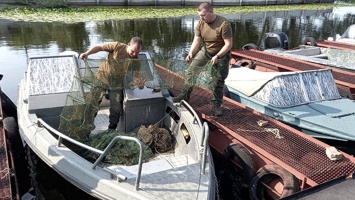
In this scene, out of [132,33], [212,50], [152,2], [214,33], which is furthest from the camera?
[152,2]

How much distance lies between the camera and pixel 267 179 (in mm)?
5305

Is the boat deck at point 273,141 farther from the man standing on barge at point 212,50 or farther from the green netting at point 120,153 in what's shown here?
the green netting at point 120,153

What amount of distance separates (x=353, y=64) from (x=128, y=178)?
326 inches

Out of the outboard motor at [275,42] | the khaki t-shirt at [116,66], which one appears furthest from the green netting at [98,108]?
the outboard motor at [275,42]

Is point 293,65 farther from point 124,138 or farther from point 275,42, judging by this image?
point 124,138

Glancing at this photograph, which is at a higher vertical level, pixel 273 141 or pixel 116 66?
pixel 116 66

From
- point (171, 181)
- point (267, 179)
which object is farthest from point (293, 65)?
point (171, 181)

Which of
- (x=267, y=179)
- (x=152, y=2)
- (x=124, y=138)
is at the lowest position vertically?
(x=267, y=179)

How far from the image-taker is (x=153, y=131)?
18.8 feet

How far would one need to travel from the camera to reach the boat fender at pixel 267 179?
16.3 ft

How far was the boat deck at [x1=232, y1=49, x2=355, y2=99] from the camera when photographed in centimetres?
830

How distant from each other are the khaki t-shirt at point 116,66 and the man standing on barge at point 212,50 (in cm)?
108

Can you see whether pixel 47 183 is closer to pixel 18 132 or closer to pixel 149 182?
pixel 18 132

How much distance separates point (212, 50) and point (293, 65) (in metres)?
4.25
